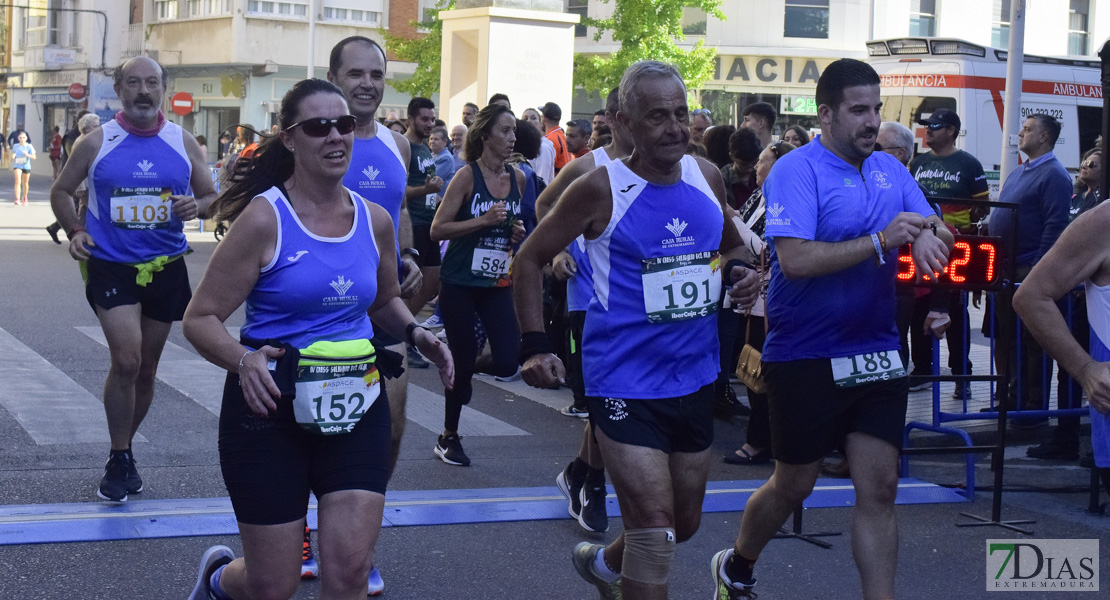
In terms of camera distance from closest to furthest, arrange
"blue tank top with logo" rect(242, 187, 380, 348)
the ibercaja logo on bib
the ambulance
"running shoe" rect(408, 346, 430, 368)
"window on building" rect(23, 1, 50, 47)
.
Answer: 1. "blue tank top with logo" rect(242, 187, 380, 348)
2. the ibercaja logo on bib
3. "running shoe" rect(408, 346, 430, 368)
4. the ambulance
5. "window on building" rect(23, 1, 50, 47)

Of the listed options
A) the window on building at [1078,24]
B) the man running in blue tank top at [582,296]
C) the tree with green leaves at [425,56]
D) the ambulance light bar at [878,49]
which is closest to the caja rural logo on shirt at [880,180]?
the man running in blue tank top at [582,296]

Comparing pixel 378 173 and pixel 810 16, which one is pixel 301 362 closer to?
pixel 378 173

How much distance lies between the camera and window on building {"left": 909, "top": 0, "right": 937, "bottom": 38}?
36.7 m

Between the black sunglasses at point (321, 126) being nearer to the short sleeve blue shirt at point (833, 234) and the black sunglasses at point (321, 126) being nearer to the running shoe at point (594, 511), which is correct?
the short sleeve blue shirt at point (833, 234)

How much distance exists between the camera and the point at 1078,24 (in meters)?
37.8

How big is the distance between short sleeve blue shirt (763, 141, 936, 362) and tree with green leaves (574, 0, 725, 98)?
1090 inches

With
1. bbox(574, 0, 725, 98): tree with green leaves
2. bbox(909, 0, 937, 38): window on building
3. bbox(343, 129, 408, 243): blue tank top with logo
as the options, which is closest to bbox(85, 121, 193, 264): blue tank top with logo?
bbox(343, 129, 408, 243): blue tank top with logo

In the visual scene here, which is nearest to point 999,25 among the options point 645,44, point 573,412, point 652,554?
point 645,44

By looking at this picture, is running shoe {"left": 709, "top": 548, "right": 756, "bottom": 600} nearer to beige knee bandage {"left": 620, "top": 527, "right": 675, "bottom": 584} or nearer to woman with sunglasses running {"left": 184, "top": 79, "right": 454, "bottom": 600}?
beige knee bandage {"left": 620, "top": 527, "right": 675, "bottom": 584}

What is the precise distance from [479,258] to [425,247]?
3882 millimetres

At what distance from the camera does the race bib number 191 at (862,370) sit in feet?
14.3

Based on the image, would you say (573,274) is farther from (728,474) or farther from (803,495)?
(728,474)

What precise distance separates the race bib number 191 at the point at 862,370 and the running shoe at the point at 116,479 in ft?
11.2

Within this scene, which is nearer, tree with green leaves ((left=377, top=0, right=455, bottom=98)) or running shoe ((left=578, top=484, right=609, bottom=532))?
running shoe ((left=578, top=484, right=609, bottom=532))
